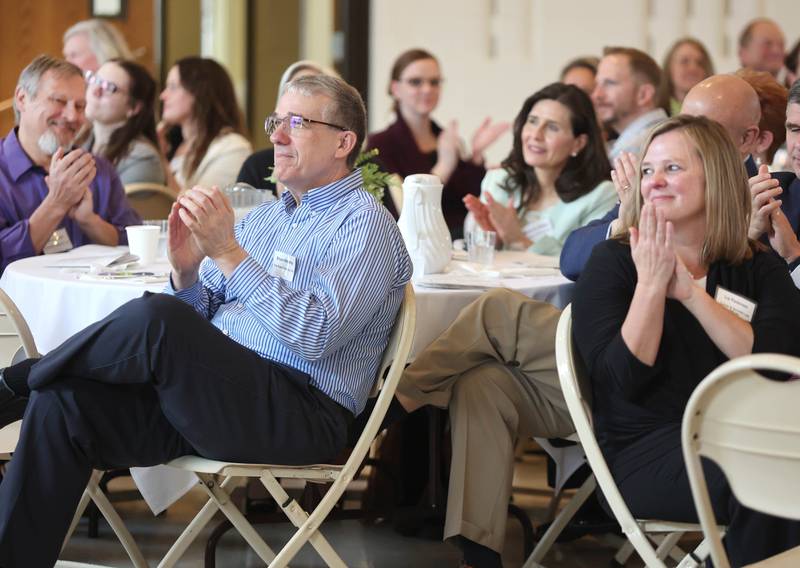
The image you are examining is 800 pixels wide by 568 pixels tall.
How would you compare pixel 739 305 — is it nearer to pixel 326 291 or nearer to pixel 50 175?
pixel 326 291

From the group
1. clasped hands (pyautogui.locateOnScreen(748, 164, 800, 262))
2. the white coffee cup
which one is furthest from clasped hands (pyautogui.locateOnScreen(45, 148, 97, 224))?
clasped hands (pyautogui.locateOnScreen(748, 164, 800, 262))

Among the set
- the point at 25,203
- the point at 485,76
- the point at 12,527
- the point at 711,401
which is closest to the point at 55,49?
the point at 485,76

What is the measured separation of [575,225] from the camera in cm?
442

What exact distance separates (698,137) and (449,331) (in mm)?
813

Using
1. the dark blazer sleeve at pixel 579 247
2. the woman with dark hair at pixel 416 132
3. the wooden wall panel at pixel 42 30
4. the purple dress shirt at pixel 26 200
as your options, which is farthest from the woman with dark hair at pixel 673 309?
the wooden wall panel at pixel 42 30

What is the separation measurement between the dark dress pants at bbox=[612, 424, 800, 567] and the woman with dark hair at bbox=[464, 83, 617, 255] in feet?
6.51

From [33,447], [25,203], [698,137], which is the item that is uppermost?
[698,137]

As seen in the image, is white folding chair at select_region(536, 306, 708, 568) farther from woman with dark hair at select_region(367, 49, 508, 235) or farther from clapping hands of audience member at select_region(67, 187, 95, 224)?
woman with dark hair at select_region(367, 49, 508, 235)

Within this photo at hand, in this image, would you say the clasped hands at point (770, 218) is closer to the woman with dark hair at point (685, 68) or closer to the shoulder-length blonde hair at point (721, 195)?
the shoulder-length blonde hair at point (721, 195)

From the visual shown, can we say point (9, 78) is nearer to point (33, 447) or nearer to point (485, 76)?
point (485, 76)

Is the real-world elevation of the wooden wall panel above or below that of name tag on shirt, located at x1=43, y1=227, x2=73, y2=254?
above

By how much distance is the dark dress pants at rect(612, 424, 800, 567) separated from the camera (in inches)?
85.4

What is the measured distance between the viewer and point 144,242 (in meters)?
3.46

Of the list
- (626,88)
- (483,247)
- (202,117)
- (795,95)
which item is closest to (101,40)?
(202,117)
